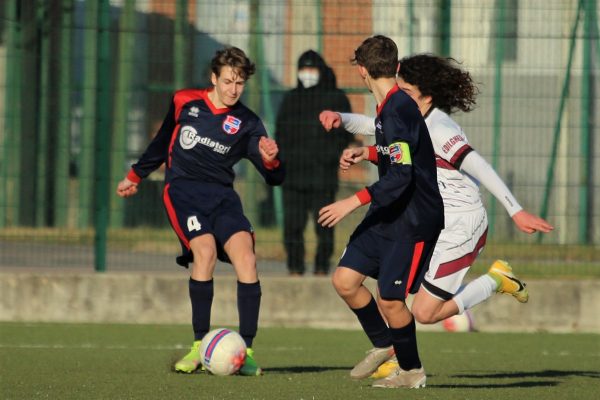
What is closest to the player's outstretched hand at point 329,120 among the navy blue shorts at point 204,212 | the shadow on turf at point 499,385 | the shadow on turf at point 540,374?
the navy blue shorts at point 204,212

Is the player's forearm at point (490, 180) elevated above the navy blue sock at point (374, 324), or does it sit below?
above

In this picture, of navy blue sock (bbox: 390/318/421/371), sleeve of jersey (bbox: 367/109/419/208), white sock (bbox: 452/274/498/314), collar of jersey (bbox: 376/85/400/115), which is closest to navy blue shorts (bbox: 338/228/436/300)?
navy blue sock (bbox: 390/318/421/371)

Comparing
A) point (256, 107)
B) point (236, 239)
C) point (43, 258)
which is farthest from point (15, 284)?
point (236, 239)

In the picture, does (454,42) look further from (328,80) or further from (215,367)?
(215,367)

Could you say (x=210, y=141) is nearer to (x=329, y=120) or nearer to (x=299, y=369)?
(x=329, y=120)

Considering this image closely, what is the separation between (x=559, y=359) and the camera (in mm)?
10000

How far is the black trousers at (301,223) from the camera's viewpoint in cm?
1216

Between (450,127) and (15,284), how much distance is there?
5.06 metres

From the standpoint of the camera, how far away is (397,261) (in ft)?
25.1

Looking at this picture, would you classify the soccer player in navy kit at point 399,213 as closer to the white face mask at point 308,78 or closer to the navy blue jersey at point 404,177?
the navy blue jersey at point 404,177

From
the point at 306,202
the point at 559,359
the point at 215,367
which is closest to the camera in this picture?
the point at 215,367

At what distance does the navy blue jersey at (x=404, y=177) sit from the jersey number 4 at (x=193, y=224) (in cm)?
140

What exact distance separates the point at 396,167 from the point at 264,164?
1.62 m

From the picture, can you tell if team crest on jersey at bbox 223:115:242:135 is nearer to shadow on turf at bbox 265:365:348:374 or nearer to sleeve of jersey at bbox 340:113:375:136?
sleeve of jersey at bbox 340:113:375:136
